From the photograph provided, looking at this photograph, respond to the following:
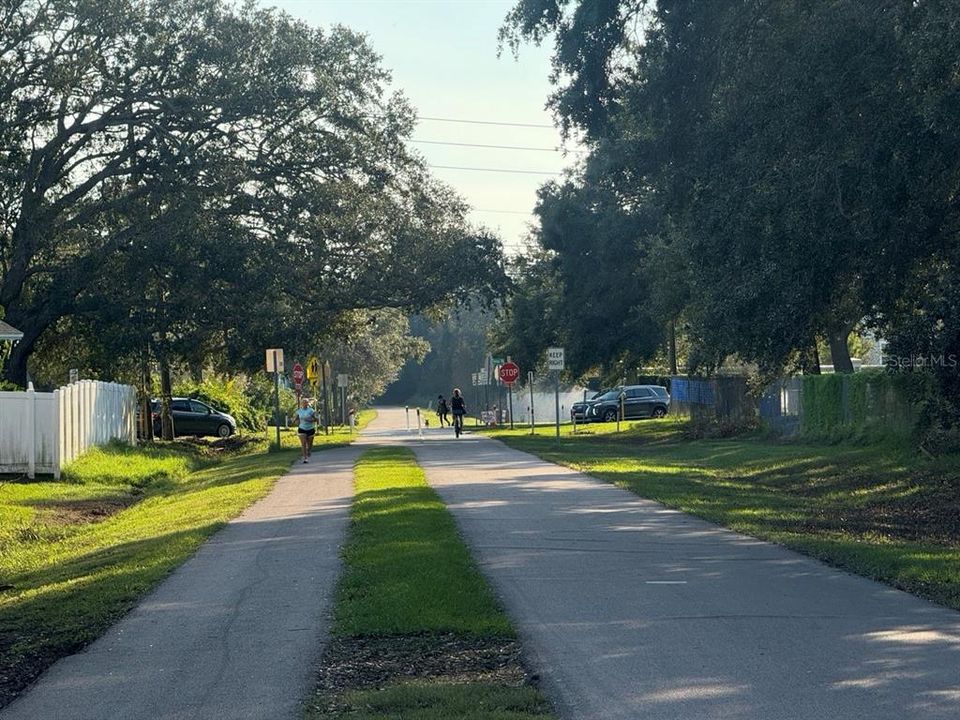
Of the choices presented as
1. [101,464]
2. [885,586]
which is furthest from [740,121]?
[101,464]

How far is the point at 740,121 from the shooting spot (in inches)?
733

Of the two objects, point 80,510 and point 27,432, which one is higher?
point 27,432

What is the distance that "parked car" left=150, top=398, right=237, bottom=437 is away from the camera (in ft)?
187

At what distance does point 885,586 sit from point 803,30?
7898 millimetres

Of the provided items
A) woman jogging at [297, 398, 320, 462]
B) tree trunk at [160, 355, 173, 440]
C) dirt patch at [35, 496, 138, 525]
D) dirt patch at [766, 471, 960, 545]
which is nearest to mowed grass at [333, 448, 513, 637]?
dirt patch at [766, 471, 960, 545]

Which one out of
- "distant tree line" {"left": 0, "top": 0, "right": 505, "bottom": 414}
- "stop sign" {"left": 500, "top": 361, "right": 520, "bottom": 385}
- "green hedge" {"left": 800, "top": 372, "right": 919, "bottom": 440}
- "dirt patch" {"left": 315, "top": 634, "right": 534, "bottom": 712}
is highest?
"distant tree line" {"left": 0, "top": 0, "right": 505, "bottom": 414}

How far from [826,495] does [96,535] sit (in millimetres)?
11497

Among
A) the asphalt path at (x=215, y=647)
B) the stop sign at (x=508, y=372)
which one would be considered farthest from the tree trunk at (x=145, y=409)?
the asphalt path at (x=215, y=647)

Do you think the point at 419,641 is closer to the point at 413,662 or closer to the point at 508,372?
the point at 413,662

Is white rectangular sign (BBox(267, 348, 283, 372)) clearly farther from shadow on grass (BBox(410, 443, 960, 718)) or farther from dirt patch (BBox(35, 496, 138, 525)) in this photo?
shadow on grass (BBox(410, 443, 960, 718))

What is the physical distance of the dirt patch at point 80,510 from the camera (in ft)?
74.2

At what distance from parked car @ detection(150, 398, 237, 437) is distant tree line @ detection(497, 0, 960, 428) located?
1429 inches

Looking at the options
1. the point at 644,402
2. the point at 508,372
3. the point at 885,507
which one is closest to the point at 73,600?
the point at 885,507

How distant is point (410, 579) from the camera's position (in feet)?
41.0
